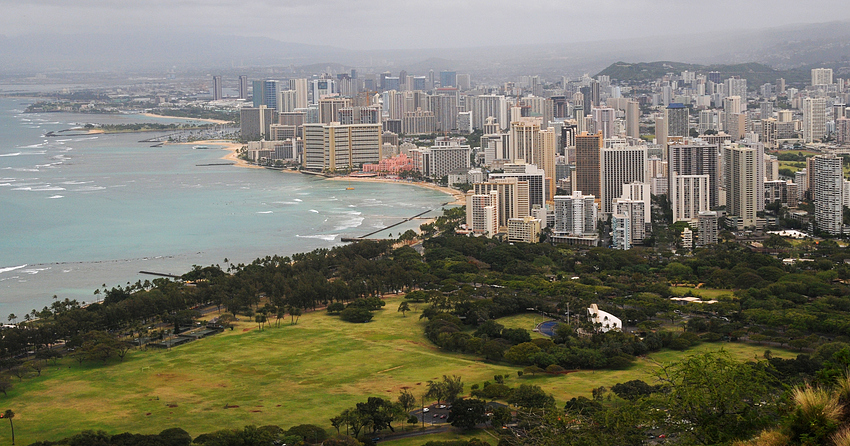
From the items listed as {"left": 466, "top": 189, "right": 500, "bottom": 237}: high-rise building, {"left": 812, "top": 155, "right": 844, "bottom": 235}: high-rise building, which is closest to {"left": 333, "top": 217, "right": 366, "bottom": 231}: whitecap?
{"left": 466, "top": 189, "right": 500, "bottom": 237}: high-rise building

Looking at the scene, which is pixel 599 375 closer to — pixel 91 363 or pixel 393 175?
pixel 91 363

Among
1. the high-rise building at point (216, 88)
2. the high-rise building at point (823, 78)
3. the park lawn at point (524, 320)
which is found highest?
the high-rise building at point (216, 88)

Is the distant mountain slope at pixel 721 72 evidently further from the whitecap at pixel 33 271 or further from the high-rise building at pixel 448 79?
the whitecap at pixel 33 271

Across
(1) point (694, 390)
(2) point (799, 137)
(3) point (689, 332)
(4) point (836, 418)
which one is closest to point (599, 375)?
(3) point (689, 332)

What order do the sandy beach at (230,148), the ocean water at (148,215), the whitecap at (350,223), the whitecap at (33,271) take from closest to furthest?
the whitecap at (33,271)
the ocean water at (148,215)
the whitecap at (350,223)
the sandy beach at (230,148)

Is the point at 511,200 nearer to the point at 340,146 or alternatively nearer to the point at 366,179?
the point at 366,179

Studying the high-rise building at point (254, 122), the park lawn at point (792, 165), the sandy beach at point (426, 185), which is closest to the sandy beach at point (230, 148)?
the high-rise building at point (254, 122)
